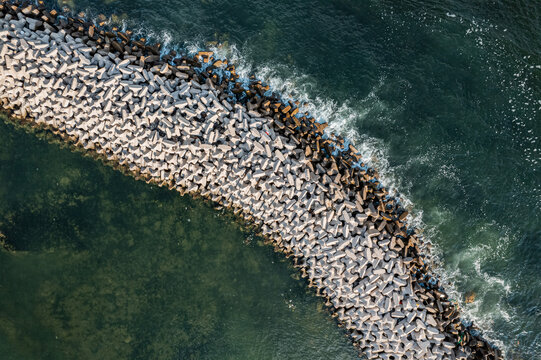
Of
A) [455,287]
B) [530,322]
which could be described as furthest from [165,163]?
[530,322]

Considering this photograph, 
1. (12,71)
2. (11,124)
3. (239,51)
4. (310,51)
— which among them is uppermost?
(310,51)

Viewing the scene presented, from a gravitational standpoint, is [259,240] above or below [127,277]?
above

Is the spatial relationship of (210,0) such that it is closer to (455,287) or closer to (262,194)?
(262,194)
